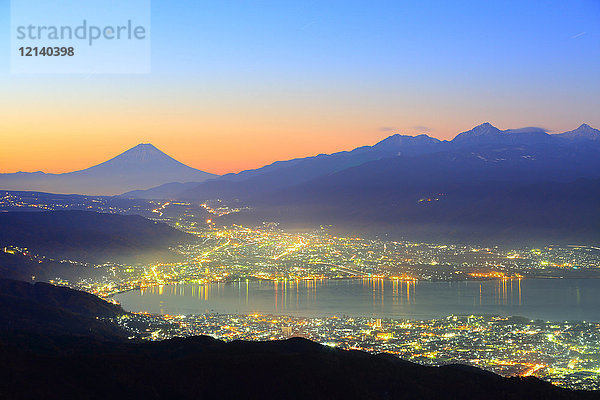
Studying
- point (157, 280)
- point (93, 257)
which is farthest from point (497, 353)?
point (93, 257)

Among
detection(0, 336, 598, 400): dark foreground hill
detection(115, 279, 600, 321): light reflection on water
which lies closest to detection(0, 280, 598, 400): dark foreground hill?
detection(0, 336, 598, 400): dark foreground hill

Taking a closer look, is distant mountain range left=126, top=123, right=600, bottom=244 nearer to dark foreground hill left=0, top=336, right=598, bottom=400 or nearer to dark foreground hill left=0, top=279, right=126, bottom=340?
dark foreground hill left=0, top=279, right=126, bottom=340

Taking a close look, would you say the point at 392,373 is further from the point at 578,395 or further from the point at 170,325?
the point at 170,325

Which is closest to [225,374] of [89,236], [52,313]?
[52,313]

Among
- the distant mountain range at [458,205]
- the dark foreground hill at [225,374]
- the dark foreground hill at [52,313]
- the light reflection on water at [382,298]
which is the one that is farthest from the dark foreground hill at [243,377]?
the distant mountain range at [458,205]

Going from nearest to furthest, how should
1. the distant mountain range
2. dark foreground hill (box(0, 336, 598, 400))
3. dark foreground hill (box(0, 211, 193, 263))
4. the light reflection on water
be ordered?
dark foreground hill (box(0, 336, 598, 400)) → the light reflection on water → dark foreground hill (box(0, 211, 193, 263)) → the distant mountain range

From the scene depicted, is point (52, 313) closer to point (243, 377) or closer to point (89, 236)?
point (243, 377)
